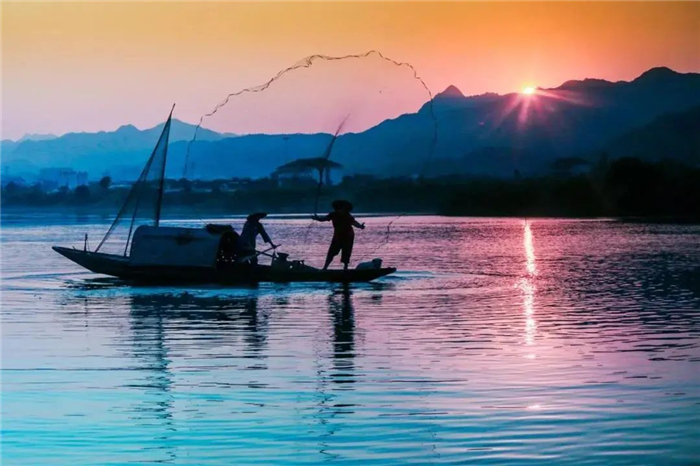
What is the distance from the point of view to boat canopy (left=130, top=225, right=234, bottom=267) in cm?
2680

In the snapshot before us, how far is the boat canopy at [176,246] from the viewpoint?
26.8m

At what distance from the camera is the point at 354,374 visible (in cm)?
1380

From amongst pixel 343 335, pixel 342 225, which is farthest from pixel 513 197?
pixel 343 335

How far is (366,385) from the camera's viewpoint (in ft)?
42.6

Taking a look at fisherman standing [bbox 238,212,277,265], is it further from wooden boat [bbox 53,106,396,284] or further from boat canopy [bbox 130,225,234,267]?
boat canopy [bbox 130,225,234,267]

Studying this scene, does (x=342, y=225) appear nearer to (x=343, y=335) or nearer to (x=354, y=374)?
(x=343, y=335)

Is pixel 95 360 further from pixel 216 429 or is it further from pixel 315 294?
pixel 315 294

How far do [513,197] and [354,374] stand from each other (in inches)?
3515

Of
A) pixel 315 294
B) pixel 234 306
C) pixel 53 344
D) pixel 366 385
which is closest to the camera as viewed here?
pixel 366 385

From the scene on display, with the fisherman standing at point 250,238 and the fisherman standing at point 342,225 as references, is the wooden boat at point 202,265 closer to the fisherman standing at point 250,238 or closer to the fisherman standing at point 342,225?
the fisherman standing at point 250,238

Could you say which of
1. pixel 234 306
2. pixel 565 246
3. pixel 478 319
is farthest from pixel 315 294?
pixel 565 246

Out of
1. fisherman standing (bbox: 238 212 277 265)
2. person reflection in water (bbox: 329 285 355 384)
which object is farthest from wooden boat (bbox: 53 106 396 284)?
person reflection in water (bbox: 329 285 355 384)

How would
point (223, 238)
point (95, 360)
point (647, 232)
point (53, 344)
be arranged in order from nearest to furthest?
1. point (95, 360)
2. point (53, 344)
3. point (223, 238)
4. point (647, 232)

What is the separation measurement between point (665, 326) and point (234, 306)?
824 centimetres
